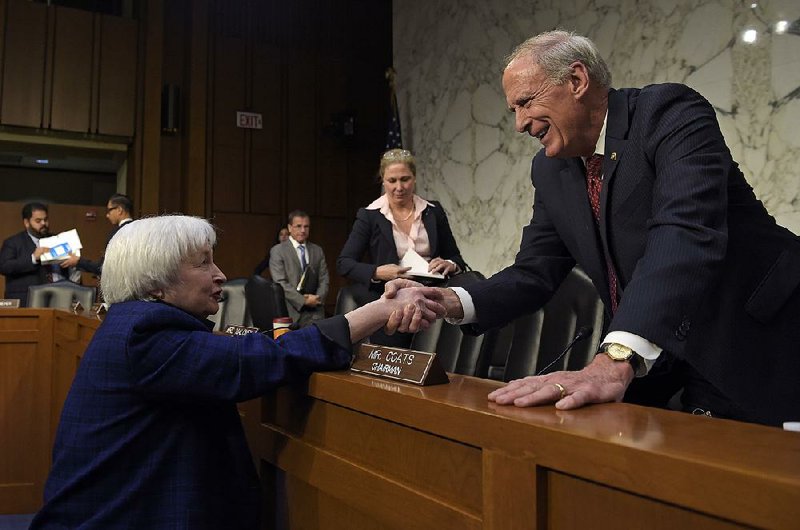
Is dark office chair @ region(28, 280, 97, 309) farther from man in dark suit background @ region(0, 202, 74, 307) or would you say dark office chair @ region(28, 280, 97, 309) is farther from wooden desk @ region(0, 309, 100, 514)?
man in dark suit background @ region(0, 202, 74, 307)

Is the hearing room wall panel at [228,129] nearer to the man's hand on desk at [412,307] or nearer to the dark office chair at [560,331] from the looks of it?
the dark office chair at [560,331]

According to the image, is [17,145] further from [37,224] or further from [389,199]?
[389,199]

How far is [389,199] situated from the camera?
3.99 meters

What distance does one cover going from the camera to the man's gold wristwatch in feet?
4.07

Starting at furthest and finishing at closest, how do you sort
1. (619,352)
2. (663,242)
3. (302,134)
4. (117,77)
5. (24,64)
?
(302,134) → (117,77) → (24,64) → (663,242) → (619,352)

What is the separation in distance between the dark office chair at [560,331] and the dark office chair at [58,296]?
3258mm

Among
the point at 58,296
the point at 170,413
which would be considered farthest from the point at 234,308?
the point at 170,413

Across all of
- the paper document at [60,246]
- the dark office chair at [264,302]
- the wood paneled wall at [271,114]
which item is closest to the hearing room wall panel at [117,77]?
the wood paneled wall at [271,114]

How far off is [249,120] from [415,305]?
8586mm

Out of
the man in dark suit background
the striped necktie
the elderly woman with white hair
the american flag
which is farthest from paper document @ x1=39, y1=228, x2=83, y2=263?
the elderly woman with white hair

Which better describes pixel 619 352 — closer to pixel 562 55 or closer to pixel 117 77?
pixel 562 55

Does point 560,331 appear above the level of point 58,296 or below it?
below

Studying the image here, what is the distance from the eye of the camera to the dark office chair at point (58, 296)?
481 centimetres

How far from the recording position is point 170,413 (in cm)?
165
